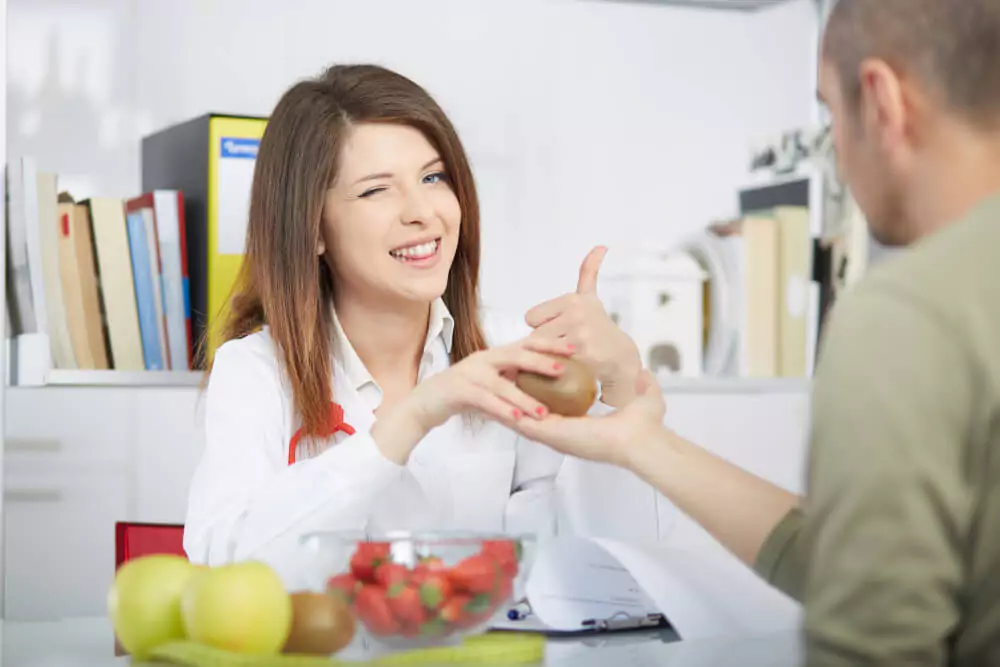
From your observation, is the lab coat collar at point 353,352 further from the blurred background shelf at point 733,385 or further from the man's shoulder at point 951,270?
the man's shoulder at point 951,270

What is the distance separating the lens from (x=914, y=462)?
588mm

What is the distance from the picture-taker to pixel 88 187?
6.71 feet

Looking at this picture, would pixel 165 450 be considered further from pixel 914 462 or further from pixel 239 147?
pixel 914 462

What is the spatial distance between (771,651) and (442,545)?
283 mm

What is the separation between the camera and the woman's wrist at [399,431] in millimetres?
1128

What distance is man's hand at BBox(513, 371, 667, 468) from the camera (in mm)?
1000

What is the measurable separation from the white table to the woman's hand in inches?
7.7

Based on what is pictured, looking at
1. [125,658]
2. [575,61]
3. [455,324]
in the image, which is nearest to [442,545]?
[125,658]

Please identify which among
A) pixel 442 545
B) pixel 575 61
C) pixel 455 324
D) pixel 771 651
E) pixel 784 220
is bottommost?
pixel 771 651

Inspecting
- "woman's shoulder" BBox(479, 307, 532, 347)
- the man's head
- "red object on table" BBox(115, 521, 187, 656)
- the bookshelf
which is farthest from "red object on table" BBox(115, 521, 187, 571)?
the man's head

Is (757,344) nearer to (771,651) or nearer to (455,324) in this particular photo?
(455,324)

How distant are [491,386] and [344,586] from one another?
A: 0.30 meters

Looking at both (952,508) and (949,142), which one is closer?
(952,508)

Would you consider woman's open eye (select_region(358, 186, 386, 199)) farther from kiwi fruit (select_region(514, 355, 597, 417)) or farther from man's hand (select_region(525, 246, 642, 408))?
kiwi fruit (select_region(514, 355, 597, 417))
